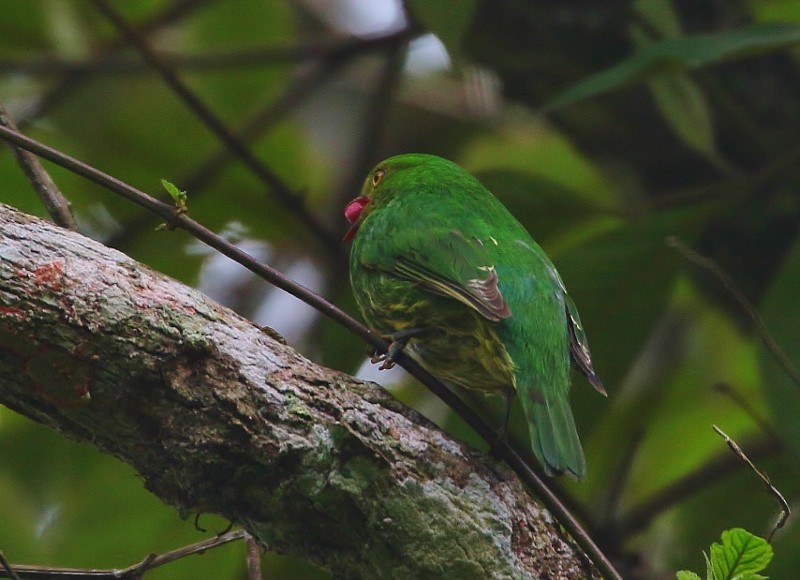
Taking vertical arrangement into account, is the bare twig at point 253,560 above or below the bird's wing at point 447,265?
below

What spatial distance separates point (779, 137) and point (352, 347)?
178 centimetres

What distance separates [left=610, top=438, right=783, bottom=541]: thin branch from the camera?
4.18m

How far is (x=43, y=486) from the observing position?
450 centimetres

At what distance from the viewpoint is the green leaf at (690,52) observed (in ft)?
10.7

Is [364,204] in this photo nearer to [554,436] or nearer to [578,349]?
[578,349]

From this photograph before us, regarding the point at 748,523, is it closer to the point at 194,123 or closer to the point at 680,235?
Result: the point at 680,235

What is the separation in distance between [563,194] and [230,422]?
2.27m

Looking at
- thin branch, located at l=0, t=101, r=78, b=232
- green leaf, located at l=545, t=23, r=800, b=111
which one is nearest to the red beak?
green leaf, located at l=545, t=23, r=800, b=111

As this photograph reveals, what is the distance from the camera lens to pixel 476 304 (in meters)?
2.75

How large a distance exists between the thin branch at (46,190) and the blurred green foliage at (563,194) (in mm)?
1311

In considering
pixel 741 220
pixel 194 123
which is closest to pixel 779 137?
pixel 741 220

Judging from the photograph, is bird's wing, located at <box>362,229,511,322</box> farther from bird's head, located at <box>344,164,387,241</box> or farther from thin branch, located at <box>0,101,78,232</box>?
thin branch, located at <box>0,101,78,232</box>

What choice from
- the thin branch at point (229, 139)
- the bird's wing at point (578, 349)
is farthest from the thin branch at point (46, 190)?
the thin branch at point (229, 139)

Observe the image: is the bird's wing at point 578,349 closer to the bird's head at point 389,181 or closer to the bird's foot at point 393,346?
the bird's foot at point 393,346
